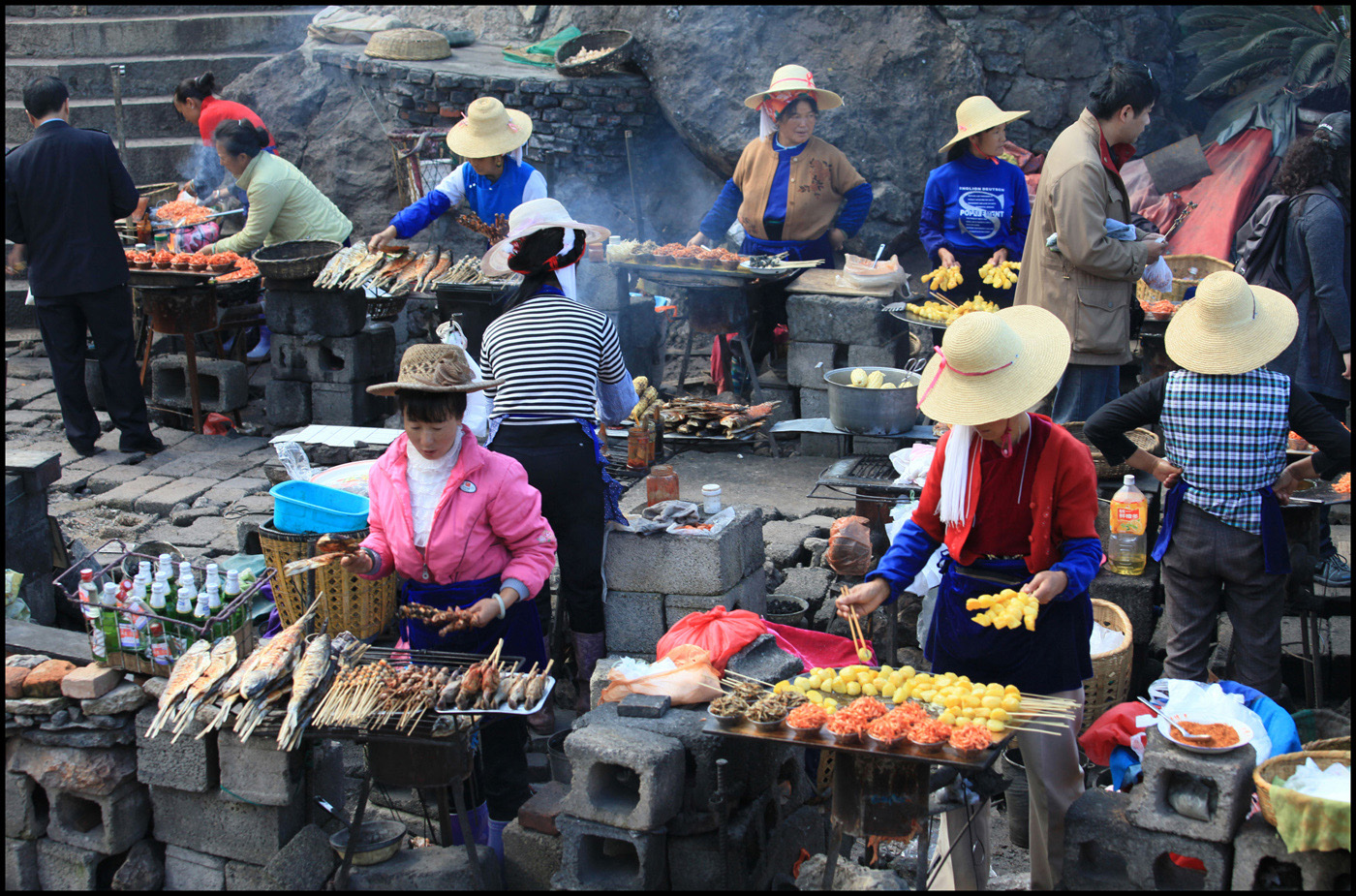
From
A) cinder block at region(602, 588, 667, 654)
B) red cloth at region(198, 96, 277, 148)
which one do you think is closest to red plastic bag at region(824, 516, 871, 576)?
cinder block at region(602, 588, 667, 654)

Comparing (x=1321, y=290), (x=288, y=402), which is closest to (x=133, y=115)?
(x=288, y=402)

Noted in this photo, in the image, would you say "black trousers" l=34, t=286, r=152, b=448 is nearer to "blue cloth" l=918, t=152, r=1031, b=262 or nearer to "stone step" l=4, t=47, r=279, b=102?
"blue cloth" l=918, t=152, r=1031, b=262

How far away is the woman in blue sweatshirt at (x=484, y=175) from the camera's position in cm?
778

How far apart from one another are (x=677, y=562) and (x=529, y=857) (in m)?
1.67

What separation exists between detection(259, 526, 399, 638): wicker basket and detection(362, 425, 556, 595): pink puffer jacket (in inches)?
38.3

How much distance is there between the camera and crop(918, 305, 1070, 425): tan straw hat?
12.6 ft

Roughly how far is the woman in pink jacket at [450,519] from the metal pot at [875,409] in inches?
102

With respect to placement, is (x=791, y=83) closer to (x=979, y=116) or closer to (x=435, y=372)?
(x=979, y=116)

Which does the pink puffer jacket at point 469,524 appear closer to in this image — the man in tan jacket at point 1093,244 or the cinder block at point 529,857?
the cinder block at point 529,857

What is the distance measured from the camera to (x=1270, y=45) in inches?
455

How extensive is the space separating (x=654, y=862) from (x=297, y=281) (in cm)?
679

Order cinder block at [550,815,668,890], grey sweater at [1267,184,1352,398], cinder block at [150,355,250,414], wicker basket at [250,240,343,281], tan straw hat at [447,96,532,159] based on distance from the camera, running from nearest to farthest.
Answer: cinder block at [550,815,668,890] → grey sweater at [1267,184,1352,398] → tan straw hat at [447,96,532,159] → wicker basket at [250,240,343,281] → cinder block at [150,355,250,414]

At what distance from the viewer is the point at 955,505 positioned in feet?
13.0

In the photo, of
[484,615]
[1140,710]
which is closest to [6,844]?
[484,615]
